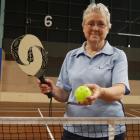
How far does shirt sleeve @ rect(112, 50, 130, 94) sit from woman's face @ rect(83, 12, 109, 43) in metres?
0.17

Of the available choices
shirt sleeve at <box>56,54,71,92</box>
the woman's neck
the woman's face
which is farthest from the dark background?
the woman's face

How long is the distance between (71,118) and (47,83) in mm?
277

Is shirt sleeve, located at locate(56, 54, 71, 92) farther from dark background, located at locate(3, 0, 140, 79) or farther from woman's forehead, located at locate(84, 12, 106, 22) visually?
dark background, located at locate(3, 0, 140, 79)

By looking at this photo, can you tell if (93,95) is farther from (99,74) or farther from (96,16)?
(96,16)

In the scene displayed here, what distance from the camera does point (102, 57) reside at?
2.19 meters

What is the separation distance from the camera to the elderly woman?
2098 mm

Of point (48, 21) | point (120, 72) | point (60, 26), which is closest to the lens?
point (120, 72)

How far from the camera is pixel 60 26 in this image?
16.7 metres

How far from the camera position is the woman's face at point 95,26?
210 cm

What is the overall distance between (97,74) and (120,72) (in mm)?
136

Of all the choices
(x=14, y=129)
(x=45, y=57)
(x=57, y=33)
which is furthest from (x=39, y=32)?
(x=45, y=57)

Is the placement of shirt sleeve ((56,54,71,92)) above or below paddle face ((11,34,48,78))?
below

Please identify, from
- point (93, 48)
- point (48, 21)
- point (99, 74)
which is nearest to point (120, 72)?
point (99, 74)

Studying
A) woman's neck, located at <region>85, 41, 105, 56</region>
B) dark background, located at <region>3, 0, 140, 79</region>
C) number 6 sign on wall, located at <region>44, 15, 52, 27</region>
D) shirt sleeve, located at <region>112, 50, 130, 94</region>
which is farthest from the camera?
number 6 sign on wall, located at <region>44, 15, 52, 27</region>
